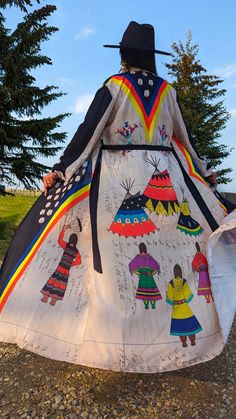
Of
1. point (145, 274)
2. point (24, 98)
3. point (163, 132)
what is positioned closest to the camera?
point (145, 274)

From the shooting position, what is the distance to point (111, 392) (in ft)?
6.95

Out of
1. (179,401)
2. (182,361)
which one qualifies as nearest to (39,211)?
(182,361)

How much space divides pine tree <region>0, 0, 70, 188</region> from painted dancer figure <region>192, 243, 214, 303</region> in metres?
7.73

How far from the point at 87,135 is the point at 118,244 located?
26.8 inches

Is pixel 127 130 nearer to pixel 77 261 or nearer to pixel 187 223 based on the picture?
pixel 187 223

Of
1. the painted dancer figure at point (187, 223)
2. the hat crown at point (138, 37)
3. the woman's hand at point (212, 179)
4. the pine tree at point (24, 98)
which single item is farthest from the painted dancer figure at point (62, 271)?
the pine tree at point (24, 98)

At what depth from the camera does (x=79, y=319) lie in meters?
1.94

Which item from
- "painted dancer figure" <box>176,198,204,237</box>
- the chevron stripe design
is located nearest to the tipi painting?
"painted dancer figure" <box>176,198,204,237</box>

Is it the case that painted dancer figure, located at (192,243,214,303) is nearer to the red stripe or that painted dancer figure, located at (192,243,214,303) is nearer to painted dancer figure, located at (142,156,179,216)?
painted dancer figure, located at (142,156,179,216)

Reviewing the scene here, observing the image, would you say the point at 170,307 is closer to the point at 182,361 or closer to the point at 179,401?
the point at 182,361

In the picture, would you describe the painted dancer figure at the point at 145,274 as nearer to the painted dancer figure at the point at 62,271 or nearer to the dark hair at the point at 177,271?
the dark hair at the point at 177,271

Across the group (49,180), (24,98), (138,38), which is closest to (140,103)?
(138,38)

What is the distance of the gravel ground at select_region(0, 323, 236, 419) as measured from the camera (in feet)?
6.38

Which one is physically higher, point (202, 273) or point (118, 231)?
point (118, 231)
